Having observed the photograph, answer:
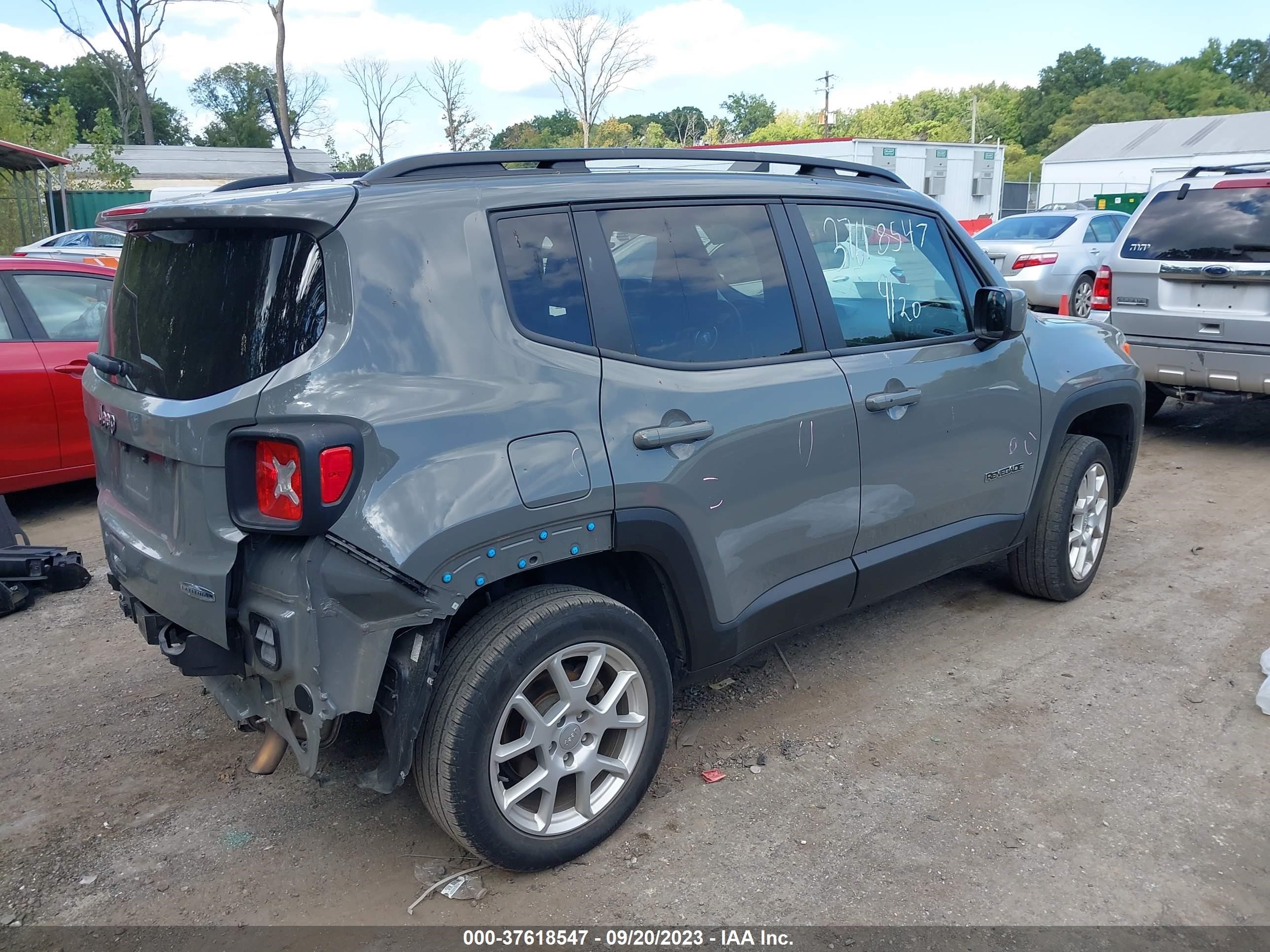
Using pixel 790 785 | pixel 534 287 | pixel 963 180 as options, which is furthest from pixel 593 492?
pixel 963 180

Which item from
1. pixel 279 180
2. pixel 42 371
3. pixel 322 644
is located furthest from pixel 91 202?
pixel 322 644

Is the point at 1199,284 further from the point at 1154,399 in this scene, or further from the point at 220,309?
the point at 220,309

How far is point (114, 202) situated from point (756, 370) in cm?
2984

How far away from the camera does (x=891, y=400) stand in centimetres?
361

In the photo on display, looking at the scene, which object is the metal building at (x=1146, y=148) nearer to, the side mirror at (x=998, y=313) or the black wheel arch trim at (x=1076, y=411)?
the black wheel arch trim at (x=1076, y=411)

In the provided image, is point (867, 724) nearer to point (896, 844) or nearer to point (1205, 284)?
point (896, 844)

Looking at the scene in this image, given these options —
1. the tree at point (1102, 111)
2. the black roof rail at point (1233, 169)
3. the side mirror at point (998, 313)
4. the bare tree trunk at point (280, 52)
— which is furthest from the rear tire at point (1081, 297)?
the tree at point (1102, 111)

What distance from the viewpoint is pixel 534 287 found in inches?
112

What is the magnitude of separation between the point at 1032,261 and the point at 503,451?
12547 millimetres

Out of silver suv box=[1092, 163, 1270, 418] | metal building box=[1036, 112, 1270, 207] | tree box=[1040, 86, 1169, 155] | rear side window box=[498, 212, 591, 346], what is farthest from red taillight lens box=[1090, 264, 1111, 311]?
tree box=[1040, 86, 1169, 155]

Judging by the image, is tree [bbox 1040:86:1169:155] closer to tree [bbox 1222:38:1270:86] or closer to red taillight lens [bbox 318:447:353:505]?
tree [bbox 1222:38:1270:86]

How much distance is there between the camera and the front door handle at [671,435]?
2.91 meters

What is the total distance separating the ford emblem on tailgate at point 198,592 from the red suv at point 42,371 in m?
4.07

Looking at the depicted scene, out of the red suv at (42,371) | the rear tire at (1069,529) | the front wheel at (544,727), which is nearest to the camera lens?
the front wheel at (544,727)
